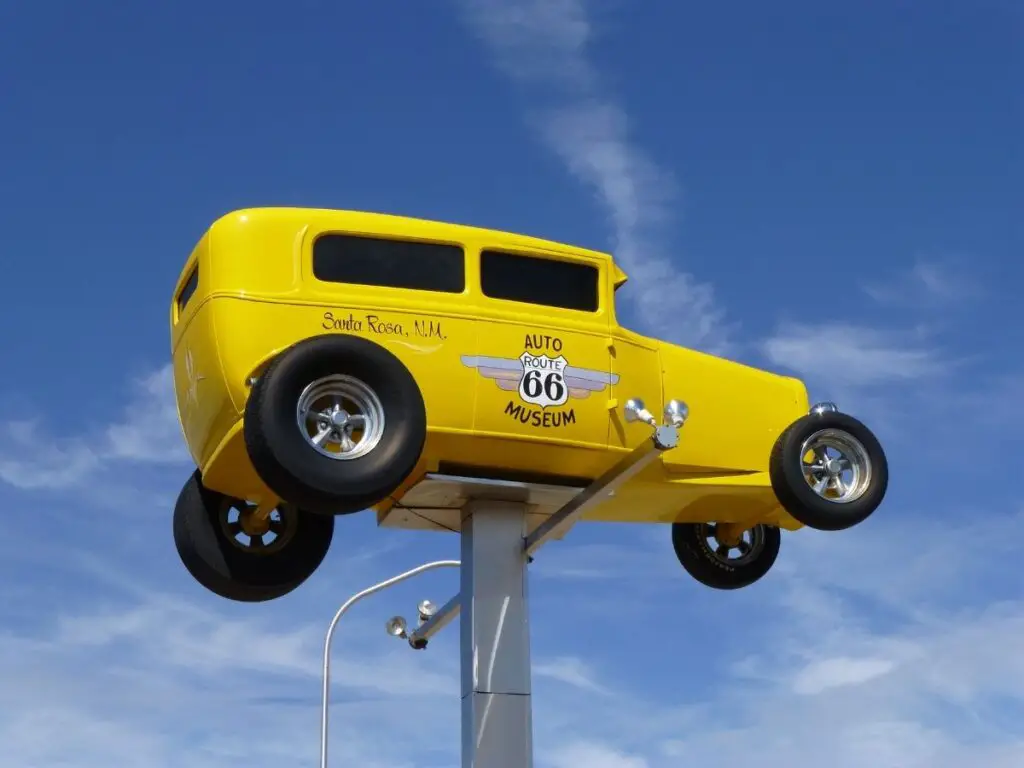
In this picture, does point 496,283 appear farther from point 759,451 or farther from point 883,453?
point 883,453

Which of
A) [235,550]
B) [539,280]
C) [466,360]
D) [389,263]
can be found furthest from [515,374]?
[235,550]

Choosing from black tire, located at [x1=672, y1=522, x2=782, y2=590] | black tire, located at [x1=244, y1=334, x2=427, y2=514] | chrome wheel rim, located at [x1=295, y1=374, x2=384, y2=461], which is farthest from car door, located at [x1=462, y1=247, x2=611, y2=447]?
black tire, located at [x1=672, y1=522, x2=782, y2=590]

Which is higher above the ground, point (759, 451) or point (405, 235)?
point (405, 235)

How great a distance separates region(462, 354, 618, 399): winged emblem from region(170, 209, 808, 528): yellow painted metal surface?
0.04 feet

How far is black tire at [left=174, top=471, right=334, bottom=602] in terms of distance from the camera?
12180mm

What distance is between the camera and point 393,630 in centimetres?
1371

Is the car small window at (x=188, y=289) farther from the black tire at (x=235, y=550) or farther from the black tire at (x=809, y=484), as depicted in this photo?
the black tire at (x=809, y=484)

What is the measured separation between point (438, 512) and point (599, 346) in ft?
6.13

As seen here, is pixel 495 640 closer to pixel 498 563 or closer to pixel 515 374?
pixel 498 563

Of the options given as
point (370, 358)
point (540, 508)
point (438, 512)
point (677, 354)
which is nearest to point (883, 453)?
point (677, 354)

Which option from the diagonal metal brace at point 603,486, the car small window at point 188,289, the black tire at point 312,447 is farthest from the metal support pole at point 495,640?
the car small window at point 188,289

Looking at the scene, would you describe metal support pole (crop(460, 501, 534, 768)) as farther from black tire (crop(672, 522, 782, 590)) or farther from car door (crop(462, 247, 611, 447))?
black tire (crop(672, 522, 782, 590))

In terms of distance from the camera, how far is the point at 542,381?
11.2 metres

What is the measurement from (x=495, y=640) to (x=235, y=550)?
233 cm
